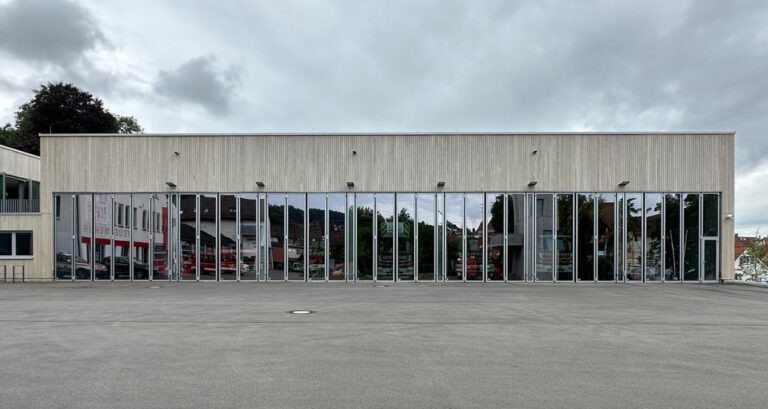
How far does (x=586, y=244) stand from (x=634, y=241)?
1.97 metres

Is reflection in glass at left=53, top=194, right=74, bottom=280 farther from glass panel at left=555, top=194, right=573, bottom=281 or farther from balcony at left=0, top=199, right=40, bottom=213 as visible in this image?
glass panel at left=555, top=194, right=573, bottom=281

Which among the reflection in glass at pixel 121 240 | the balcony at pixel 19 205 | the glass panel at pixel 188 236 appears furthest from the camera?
the balcony at pixel 19 205

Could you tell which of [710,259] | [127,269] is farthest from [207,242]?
[710,259]

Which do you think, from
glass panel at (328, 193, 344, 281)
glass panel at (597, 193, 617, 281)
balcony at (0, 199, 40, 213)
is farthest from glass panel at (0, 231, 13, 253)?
glass panel at (597, 193, 617, 281)

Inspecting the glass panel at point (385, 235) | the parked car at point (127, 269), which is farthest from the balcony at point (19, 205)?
the glass panel at point (385, 235)

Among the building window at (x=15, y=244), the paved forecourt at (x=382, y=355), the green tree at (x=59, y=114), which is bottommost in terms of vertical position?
the paved forecourt at (x=382, y=355)

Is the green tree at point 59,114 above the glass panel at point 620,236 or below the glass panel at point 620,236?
above

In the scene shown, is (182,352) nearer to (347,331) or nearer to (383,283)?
(347,331)

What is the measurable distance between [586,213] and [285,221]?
40.8 feet

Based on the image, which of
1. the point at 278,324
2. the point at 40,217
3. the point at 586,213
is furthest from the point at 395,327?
the point at 40,217

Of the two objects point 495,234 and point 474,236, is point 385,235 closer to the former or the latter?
point 474,236

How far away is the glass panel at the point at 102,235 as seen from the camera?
22422 mm

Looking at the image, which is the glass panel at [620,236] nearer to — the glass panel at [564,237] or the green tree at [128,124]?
the glass panel at [564,237]

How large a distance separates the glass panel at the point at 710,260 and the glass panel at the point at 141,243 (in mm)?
22969
